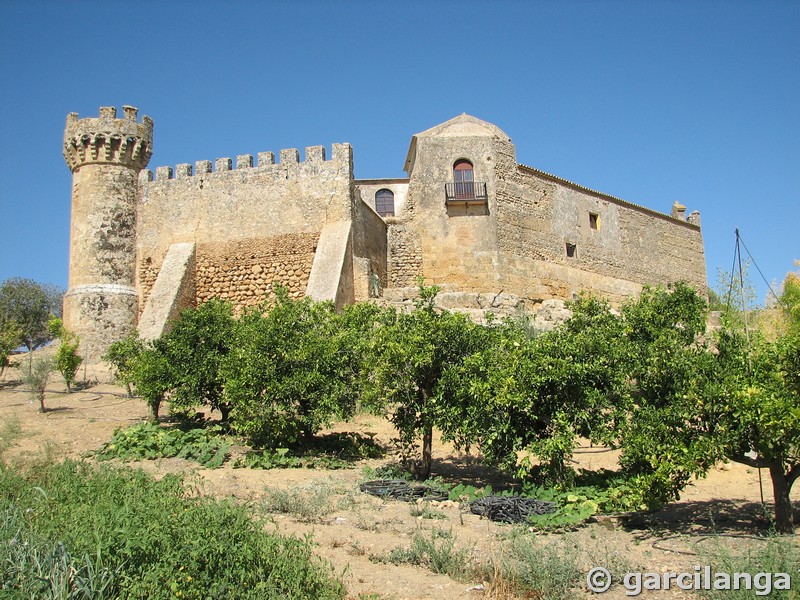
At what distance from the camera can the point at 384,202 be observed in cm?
3244

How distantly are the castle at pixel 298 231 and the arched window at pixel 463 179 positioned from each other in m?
0.05

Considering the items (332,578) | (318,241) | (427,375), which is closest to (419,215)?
(318,241)

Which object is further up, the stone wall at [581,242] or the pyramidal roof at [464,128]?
the pyramidal roof at [464,128]

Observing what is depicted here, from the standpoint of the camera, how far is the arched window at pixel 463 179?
965 inches

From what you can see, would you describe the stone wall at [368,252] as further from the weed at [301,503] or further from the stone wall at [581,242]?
the weed at [301,503]

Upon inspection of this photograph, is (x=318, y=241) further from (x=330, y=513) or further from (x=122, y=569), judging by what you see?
(x=122, y=569)

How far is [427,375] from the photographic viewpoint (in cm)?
1127

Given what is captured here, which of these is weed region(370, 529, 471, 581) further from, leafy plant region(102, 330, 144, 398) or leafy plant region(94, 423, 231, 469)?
leafy plant region(102, 330, 144, 398)

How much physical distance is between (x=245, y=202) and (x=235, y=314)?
139 inches

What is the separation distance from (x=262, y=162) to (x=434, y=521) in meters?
15.8

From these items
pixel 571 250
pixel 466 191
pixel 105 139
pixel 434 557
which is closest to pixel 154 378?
pixel 434 557

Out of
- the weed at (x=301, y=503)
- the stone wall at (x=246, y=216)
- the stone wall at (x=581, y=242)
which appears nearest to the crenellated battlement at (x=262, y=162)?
the stone wall at (x=246, y=216)

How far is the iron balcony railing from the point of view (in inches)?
957

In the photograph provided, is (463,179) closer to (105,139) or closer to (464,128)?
(464,128)
